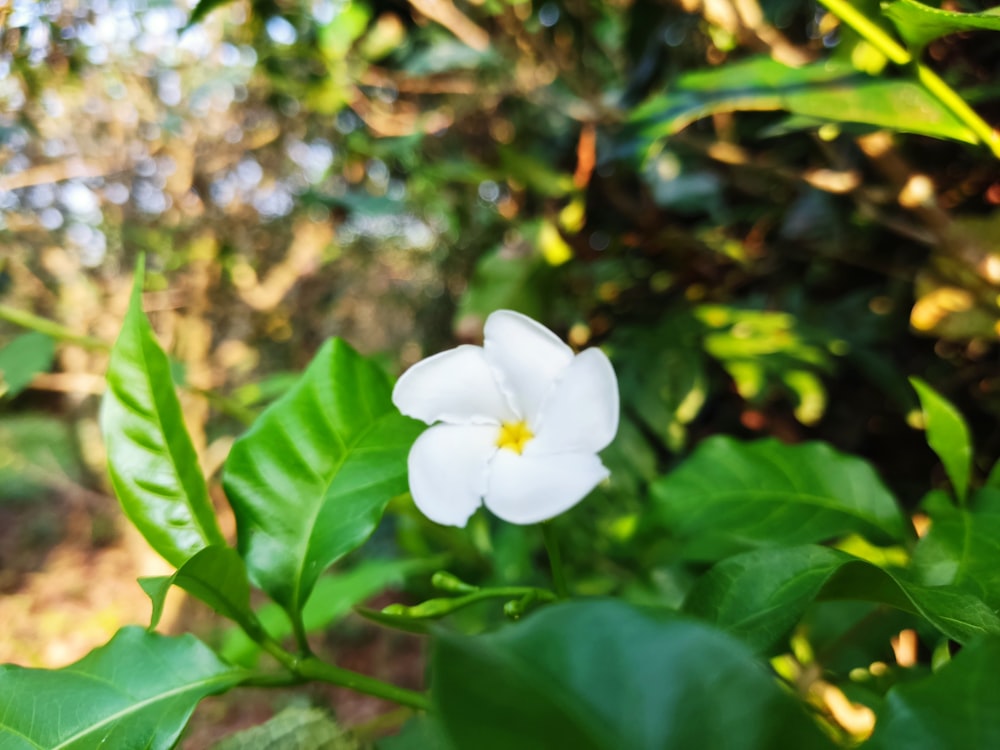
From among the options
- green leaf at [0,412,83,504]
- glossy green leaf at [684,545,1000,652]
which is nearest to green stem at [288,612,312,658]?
glossy green leaf at [684,545,1000,652]

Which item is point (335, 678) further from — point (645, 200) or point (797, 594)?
point (645, 200)

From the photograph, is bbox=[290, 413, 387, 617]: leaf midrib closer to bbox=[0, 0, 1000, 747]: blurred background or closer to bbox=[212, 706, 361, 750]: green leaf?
bbox=[212, 706, 361, 750]: green leaf

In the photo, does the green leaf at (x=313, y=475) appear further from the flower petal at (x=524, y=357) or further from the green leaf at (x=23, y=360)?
the green leaf at (x=23, y=360)

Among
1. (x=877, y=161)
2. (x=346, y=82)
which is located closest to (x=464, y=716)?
(x=877, y=161)

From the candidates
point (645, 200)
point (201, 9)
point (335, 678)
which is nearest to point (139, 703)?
point (335, 678)

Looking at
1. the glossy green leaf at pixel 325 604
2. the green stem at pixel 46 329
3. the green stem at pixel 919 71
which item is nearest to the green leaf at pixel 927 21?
the green stem at pixel 919 71

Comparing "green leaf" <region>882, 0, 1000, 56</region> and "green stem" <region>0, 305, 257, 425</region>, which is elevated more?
"green leaf" <region>882, 0, 1000, 56</region>

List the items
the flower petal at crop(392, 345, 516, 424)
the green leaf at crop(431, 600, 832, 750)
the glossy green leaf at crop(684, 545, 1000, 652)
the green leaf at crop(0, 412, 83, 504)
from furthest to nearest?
1. the green leaf at crop(0, 412, 83, 504)
2. the flower petal at crop(392, 345, 516, 424)
3. the glossy green leaf at crop(684, 545, 1000, 652)
4. the green leaf at crop(431, 600, 832, 750)
